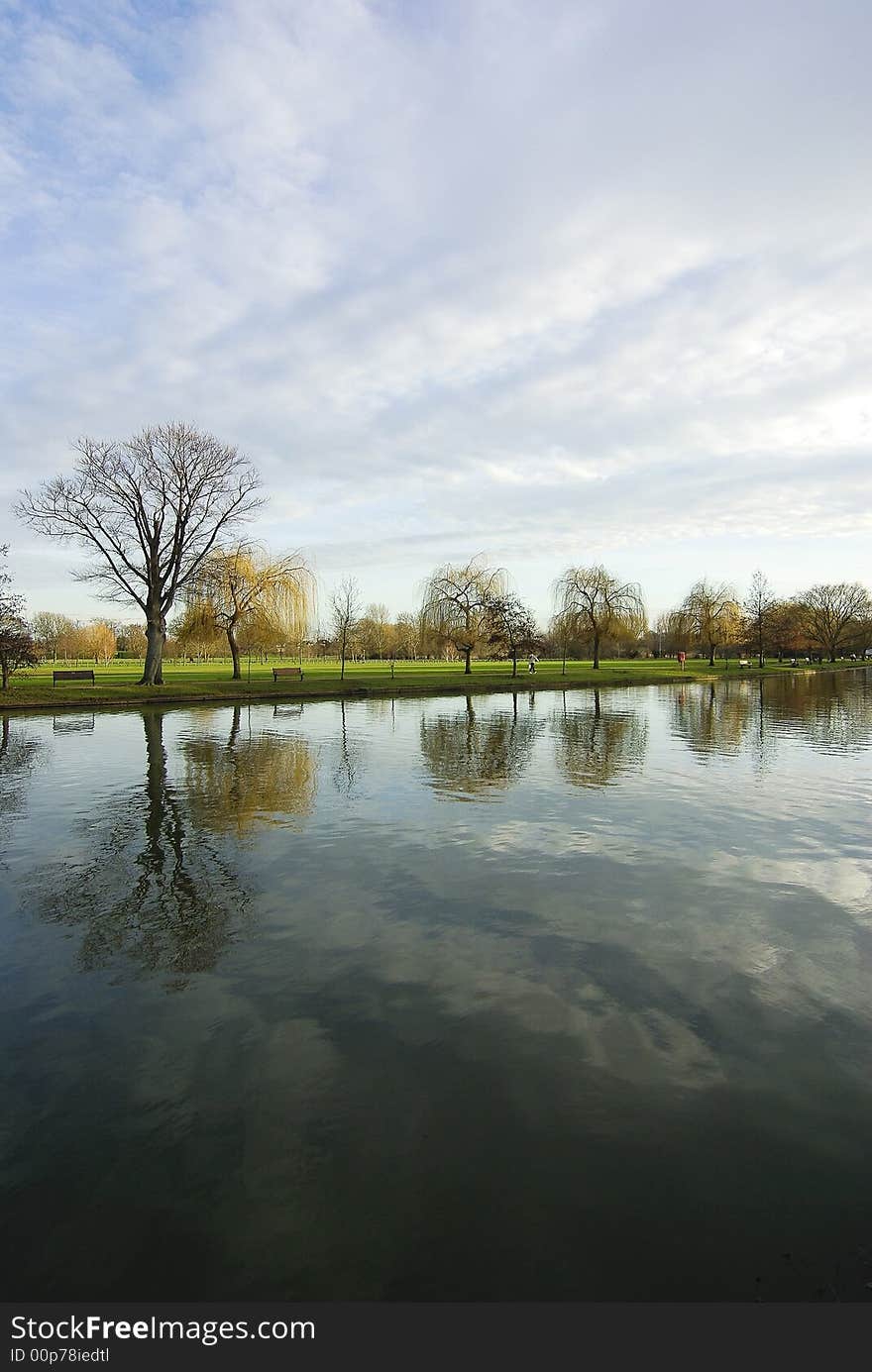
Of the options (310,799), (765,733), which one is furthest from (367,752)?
(765,733)

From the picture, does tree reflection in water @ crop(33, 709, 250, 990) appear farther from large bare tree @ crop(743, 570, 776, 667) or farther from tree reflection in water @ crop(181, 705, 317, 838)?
large bare tree @ crop(743, 570, 776, 667)

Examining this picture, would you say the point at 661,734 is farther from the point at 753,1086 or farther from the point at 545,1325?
the point at 545,1325

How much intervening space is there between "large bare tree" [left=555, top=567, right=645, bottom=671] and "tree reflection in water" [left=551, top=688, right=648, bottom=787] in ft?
106

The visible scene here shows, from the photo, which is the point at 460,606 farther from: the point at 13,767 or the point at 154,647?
the point at 13,767

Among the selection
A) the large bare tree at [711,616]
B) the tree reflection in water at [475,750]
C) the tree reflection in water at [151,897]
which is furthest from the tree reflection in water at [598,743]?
the large bare tree at [711,616]

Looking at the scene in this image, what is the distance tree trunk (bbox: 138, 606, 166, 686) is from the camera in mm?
39531

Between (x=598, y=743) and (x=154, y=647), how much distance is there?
27995 mm

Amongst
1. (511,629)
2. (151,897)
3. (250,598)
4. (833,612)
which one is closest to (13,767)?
(151,897)

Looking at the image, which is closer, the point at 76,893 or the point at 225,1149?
the point at 225,1149

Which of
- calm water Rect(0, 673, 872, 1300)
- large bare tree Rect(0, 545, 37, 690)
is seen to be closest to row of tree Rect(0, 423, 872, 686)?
large bare tree Rect(0, 545, 37, 690)

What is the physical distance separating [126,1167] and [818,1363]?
336 cm

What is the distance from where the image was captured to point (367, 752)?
748 inches

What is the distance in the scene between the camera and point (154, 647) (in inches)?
1563

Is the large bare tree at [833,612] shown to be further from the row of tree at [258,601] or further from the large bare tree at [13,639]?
the large bare tree at [13,639]
